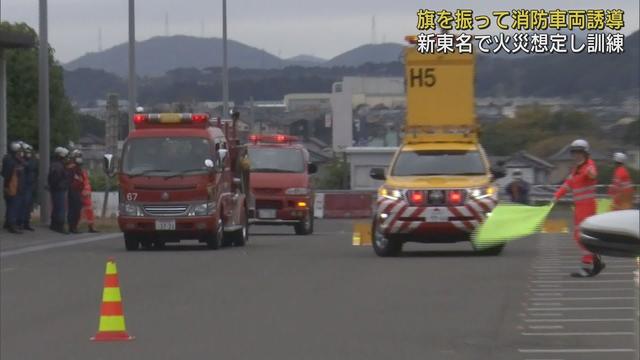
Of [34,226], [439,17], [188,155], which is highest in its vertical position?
→ [439,17]

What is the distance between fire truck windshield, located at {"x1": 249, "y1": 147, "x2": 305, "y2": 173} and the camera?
33156 mm

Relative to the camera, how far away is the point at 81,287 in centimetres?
1755

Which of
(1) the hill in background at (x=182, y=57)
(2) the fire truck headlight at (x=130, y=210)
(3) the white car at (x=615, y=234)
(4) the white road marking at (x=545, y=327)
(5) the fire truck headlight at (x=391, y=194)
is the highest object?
(1) the hill in background at (x=182, y=57)

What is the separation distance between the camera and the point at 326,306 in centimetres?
1470

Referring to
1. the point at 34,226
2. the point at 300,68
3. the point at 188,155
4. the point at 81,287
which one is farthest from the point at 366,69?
the point at 81,287

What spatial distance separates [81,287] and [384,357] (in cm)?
753

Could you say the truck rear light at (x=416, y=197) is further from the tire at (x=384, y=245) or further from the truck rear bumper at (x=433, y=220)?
the tire at (x=384, y=245)

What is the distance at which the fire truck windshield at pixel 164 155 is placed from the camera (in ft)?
80.1

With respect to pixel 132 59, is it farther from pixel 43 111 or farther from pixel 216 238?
pixel 216 238

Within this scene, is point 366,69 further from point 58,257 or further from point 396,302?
point 396,302

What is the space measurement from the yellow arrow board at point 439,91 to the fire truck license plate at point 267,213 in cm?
1005

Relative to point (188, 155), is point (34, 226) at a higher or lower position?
lower

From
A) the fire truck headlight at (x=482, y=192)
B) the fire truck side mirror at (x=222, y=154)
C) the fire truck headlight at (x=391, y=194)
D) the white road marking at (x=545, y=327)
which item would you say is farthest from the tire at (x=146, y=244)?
the white road marking at (x=545, y=327)

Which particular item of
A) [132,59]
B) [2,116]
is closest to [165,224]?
[2,116]
